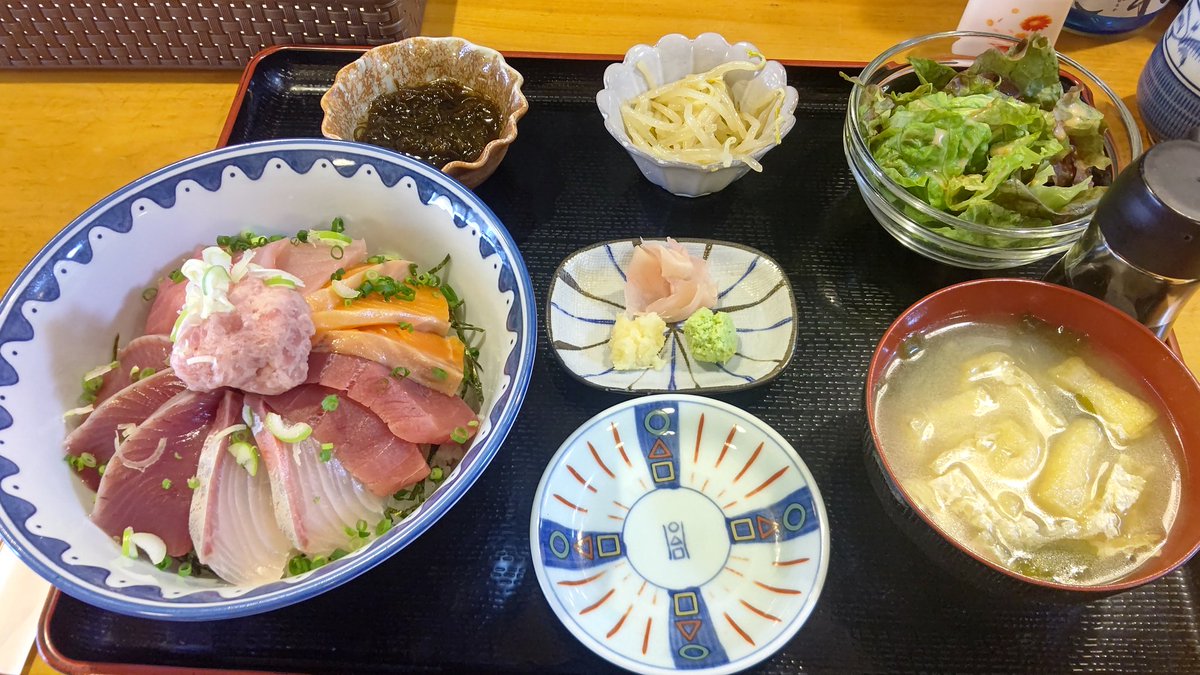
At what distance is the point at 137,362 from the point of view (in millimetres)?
1349

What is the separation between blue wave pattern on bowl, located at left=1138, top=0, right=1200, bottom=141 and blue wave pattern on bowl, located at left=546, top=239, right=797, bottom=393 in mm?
1191

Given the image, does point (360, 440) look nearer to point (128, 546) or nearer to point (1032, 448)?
point (128, 546)

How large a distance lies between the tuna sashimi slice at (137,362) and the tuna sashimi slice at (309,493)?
208 millimetres

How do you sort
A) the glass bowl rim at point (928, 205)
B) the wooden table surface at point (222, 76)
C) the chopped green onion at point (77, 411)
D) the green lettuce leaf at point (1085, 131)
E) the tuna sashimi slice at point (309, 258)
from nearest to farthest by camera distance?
the chopped green onion at point (77, 411) < the tuna sashimi slice at point (309, 258) < the glass bowl rim at point (928, 205) < the green lettuce leaf at point (1085, 131) < the wooden table surface at point (222, 76)

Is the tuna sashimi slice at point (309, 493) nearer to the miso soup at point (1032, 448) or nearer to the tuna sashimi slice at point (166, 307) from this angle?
the tuna sashimi slice at point (166, 307)

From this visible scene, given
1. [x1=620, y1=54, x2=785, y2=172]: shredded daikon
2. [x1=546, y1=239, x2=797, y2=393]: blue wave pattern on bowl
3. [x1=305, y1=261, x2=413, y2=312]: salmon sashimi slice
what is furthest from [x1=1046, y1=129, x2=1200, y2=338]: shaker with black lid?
[x1=305, y1=261, x2=413, y2=312]: salmon sashimi slice

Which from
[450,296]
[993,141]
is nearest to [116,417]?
[450,296]

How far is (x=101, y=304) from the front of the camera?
139 cm

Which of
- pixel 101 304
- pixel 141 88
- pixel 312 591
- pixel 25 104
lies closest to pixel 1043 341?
pixel 312 591

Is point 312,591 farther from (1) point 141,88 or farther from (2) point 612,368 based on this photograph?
(1) point 141,88

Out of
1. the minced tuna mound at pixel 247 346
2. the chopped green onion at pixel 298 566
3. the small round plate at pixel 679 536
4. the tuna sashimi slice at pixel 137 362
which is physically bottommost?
the small round plate at pixel 679 536

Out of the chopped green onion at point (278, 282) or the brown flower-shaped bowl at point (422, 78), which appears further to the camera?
the brown flower-shaped bowl at point (422, 78)

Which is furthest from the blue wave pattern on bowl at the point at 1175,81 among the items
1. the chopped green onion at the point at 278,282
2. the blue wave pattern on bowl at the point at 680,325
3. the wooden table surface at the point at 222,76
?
the chopped green onion at the point at 278,282

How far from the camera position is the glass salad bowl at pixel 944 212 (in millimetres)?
1540
